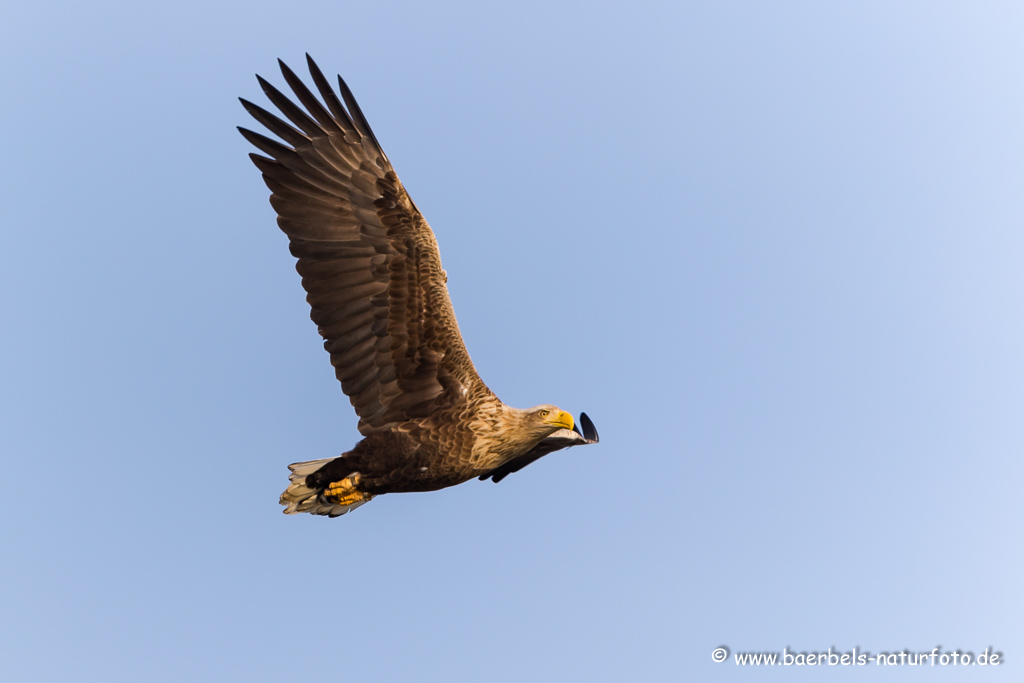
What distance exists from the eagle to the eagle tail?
2 cm

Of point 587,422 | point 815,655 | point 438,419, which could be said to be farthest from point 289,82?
point 815,655

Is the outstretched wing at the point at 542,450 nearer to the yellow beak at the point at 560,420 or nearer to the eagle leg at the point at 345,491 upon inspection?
the yellow beak at the point at 560,420

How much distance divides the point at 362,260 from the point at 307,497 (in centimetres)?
244

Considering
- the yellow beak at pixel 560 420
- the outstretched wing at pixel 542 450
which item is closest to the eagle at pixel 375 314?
the yellow beak at pixel 560 420

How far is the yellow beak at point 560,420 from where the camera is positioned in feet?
31.8

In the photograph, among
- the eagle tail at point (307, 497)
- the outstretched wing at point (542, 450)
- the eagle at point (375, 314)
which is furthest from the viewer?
the outstretched wing at point (542, 450)

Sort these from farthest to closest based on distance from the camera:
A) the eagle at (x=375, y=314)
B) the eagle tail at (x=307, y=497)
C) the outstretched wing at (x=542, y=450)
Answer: the outstretched wing at (x=542, y=450), the eagle tail at (x=307, y=497), the eagle at (x=375, y=314)

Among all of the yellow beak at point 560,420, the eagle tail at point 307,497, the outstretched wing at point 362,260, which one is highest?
the outstretched wing at point 362,260

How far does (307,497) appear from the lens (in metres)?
10.1

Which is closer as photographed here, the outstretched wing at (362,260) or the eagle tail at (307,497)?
the outstretched wing at (362,260)

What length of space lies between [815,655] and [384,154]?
7366 millimetres

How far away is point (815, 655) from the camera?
37.7 feet

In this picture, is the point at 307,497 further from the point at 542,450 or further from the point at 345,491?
the point at 542,450

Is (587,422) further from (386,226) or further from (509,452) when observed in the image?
(386,226)
